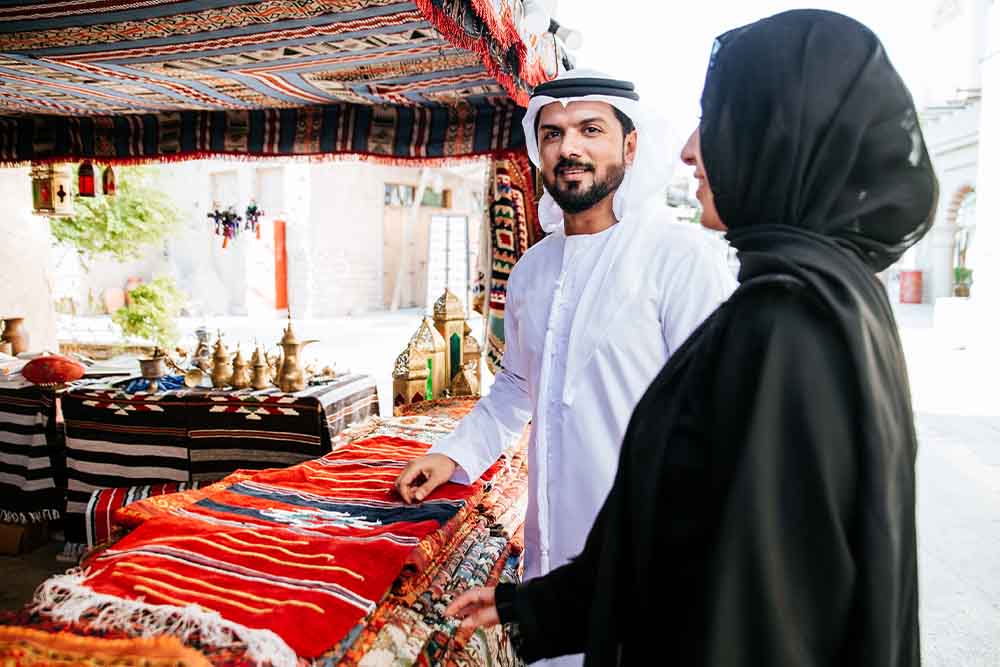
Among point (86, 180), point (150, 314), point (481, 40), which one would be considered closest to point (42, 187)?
point (86, 180)

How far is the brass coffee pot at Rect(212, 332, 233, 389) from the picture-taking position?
13.6 ft

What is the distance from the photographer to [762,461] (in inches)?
29.8

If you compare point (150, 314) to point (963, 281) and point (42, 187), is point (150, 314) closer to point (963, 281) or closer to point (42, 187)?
point (42, 187)

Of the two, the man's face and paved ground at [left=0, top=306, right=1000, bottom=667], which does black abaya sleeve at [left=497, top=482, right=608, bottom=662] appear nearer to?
the man's face

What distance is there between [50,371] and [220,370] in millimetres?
1090

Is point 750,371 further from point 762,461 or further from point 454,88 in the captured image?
point 454,88

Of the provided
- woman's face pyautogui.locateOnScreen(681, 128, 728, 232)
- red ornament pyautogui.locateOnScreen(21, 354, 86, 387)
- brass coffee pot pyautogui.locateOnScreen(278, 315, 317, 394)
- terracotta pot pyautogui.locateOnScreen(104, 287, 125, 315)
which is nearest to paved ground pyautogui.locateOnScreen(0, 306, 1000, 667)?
red ornament pyautogui.locateOnScreen(21, 354, 86, 387)

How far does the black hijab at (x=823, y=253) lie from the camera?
76cm

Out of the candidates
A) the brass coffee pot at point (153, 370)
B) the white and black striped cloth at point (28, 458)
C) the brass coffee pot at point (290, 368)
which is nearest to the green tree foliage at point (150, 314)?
the white and black striped cloth at point (28, 458)

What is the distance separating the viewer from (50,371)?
419 centimetres

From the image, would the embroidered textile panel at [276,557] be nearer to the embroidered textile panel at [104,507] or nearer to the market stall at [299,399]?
the market stall at [299,399]

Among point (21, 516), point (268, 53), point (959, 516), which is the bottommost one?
point (959, 516)

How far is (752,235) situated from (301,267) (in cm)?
1582

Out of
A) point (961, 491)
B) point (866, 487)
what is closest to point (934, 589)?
point (961, 491)
